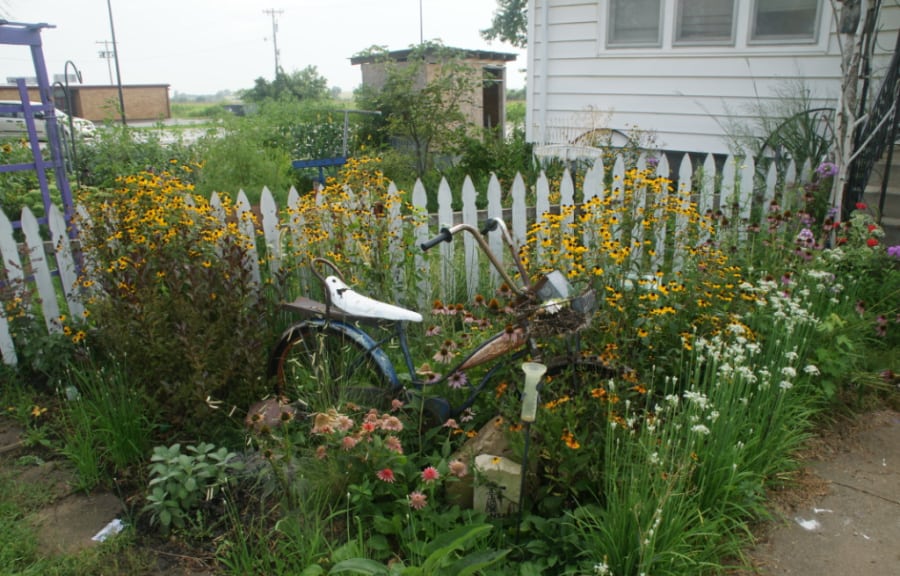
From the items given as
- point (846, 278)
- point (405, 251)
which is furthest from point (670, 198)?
point (405, 251)

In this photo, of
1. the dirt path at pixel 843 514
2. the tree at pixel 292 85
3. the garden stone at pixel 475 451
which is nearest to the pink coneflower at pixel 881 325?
the dirt path at pixel 843 514

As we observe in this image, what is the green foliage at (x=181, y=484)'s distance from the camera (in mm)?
2453

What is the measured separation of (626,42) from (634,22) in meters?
0.23

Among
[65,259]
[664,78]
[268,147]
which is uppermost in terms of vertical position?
[664,78]

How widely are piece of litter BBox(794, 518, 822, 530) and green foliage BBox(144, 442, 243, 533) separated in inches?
87.1

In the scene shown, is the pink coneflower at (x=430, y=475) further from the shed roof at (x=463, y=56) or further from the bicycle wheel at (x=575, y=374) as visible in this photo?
the shed roof at (x=463, y=56)

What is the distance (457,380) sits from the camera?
2721mm

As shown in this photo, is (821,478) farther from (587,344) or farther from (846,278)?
(846,278)

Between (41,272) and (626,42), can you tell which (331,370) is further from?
(626,42)

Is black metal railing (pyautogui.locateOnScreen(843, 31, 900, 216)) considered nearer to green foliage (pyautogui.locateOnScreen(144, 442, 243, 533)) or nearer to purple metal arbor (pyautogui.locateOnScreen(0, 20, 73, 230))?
green foliage (pyautogui.locateOnScreen(144, 442, 243, 533))

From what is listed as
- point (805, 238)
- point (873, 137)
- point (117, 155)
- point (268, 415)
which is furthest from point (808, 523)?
point (117, 155)

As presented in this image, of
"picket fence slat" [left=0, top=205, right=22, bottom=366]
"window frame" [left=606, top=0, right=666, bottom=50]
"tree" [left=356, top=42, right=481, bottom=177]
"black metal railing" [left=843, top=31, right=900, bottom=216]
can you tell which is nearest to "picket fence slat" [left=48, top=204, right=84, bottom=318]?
"picket fence slat" [left=0, top=205, right=22, bottom=366]

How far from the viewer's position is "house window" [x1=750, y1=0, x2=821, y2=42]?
6266 millimetres

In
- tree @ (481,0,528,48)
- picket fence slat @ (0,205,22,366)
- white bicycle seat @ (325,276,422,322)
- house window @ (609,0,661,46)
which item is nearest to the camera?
white bicycle seat @ (325,276,422,322)
